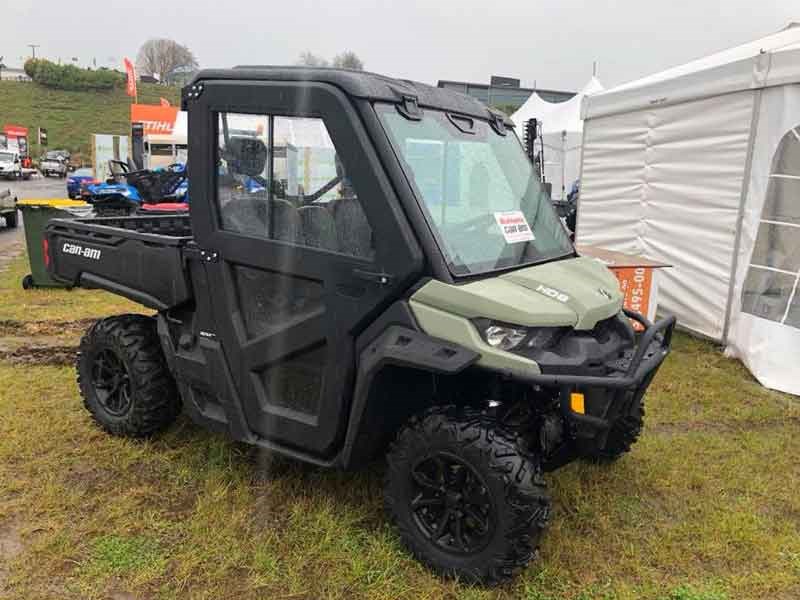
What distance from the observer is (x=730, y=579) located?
3018mm

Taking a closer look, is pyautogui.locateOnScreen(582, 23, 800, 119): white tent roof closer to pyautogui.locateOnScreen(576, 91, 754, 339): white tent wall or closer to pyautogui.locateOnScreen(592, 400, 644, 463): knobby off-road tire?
pyautogui.locateOnScreen(576, 91, 754, 339): white tent wall

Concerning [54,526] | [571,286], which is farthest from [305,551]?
[571,286]

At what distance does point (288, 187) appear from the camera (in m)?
3.09

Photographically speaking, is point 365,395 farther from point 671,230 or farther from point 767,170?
point 671,230

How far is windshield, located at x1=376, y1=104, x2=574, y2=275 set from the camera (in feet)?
9.27

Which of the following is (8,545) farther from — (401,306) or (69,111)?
(69,111)

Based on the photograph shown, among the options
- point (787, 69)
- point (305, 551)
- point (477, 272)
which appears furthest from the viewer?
point (787, 69)

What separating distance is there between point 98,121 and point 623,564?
67.4 metres

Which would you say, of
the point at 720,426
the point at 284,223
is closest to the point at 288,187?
the point at 284,223

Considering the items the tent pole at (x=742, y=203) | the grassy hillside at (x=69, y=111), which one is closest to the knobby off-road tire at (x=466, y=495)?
the tent pole at (x=742, y=203)

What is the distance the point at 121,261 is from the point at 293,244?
1.43m

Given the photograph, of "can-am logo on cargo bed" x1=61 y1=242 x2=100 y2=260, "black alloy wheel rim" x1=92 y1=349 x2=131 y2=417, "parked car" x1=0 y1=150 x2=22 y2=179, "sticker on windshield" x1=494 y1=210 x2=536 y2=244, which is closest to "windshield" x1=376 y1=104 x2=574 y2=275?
"sticker on windshield" x1=494 y1=210 x2=536 y2=244

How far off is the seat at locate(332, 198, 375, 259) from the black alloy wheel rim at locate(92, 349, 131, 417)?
6.49 ft

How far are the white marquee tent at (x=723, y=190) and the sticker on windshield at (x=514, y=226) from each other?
3.69m
